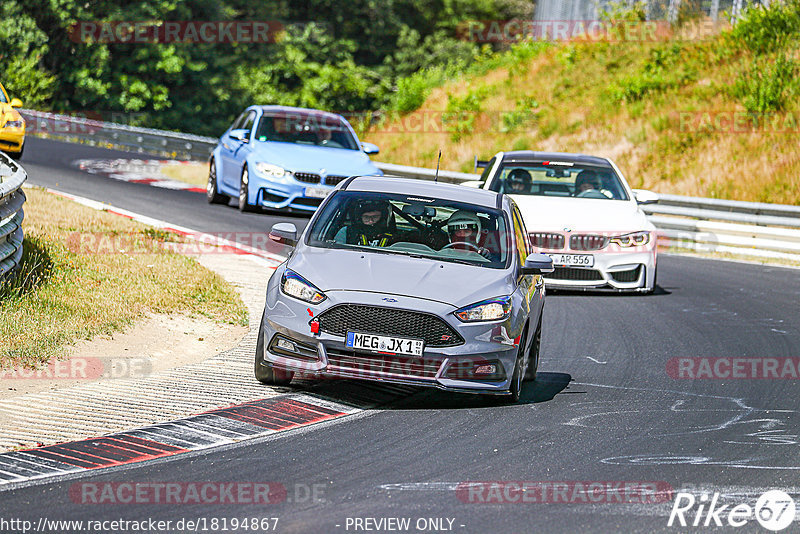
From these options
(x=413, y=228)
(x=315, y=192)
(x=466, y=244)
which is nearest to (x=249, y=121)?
(x=315, y=192)

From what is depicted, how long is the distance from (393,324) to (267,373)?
1.22 metres

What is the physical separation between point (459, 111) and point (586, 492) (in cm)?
3192

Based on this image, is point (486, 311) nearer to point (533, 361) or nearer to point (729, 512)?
point (533, 361)

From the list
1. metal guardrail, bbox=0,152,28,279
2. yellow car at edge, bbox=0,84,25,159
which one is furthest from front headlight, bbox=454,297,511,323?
yellow car at edge, bbox=0,84,25,159

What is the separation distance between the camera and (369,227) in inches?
386

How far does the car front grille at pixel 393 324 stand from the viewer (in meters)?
8.54

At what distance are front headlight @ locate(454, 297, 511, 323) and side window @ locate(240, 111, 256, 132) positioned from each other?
1251cm

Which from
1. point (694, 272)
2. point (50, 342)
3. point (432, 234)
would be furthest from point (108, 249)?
point (694, 272)

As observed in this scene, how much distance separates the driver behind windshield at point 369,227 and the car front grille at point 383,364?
1.28m

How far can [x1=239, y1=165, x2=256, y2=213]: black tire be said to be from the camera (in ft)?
65.2

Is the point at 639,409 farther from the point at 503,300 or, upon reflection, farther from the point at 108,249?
the point at 108,249

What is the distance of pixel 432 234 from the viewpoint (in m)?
9.85

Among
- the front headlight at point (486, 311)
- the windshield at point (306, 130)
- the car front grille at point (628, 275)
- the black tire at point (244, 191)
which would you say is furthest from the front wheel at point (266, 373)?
the windshield at point (306, 130)

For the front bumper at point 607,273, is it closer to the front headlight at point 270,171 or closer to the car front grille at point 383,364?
the front headlight at point 270,171
